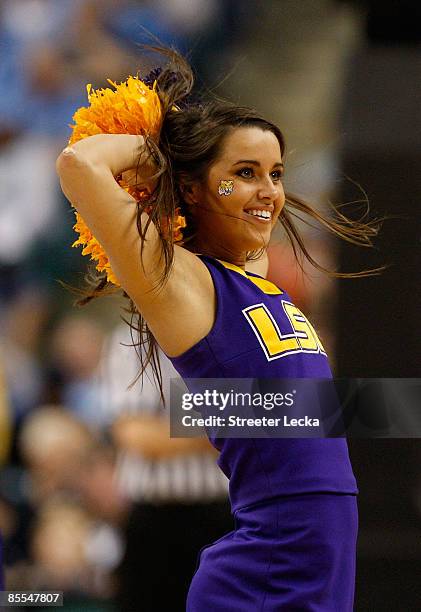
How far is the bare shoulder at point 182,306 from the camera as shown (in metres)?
1.85

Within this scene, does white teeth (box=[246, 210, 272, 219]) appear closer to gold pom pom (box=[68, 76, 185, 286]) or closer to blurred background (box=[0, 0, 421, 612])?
gold pom pom (box=[68, 76, 185, 286])

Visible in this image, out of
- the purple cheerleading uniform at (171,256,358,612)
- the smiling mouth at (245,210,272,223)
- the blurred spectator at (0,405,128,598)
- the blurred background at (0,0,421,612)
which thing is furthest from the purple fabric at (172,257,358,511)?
the blurred spectator at (0,405,128,598)

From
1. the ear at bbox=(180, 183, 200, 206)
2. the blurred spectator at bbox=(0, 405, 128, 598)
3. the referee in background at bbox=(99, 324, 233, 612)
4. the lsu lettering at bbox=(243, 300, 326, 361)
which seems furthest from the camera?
the blurred spectator at bbox=(0, 405, 128, 598)

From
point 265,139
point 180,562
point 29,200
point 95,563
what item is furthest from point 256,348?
point 29,200

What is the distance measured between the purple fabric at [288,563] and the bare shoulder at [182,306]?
1.08 ft

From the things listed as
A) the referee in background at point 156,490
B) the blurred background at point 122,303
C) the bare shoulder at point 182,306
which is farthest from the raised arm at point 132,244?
the referee in background at point 156,490

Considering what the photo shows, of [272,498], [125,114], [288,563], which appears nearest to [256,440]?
[272,498]

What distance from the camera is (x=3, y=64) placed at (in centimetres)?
331

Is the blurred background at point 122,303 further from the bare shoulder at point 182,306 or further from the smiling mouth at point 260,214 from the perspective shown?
the bare shoulder at point 182,306

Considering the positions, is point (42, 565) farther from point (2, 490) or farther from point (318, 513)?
point (318, 513)

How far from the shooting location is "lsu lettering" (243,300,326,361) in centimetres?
187

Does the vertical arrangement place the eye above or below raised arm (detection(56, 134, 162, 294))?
above

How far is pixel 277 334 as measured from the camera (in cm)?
188

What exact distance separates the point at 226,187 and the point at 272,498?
0.57m
